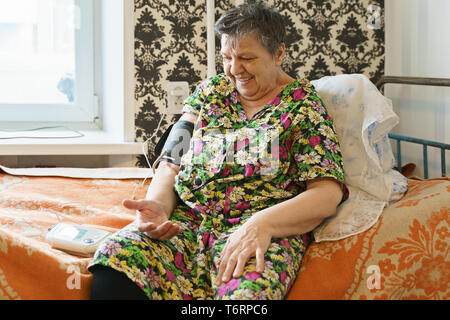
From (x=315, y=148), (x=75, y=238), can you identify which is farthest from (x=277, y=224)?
(x=75, y=238)

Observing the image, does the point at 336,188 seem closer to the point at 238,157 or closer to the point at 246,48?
the point at 238,157

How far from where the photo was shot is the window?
2.73 meters

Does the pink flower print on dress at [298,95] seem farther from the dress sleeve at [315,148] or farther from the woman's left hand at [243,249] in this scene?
the woman's left hand at [243,249]

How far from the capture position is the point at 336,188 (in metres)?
1.49

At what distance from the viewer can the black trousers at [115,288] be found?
3.97 feet

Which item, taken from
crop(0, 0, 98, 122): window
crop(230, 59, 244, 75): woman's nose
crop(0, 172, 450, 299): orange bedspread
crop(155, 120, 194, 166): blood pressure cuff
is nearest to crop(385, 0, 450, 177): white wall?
crop(0, 172, 450, 299): orange bedspread

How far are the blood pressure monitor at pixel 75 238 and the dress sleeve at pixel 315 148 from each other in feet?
1.83

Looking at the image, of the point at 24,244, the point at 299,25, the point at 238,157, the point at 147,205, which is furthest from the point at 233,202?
the point at 299,25

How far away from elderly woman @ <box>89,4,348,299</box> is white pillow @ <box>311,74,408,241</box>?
0.10 m

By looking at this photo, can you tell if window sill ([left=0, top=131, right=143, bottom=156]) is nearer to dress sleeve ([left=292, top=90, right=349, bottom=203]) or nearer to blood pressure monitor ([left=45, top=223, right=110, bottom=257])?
blood pressure monitor ([left=45, top=223, right=110, bottom=257])

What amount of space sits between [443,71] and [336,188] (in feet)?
2.68

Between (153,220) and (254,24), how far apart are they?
A: 2.02 feet

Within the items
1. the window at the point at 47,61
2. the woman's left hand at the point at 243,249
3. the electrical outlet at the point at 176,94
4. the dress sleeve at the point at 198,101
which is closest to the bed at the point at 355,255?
the woman's left hand at the point at 243,249

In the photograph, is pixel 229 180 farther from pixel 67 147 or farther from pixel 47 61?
pixel 47 61
